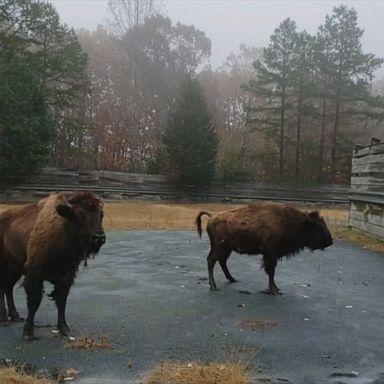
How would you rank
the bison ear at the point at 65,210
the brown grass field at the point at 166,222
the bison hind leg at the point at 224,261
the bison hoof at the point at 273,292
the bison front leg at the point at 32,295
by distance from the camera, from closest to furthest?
the bison ear at the point at 65,210
the bison front leg at the point at 32,295
the bison hoof at the point at 273,292
the bison hind leg at the point at 224,261
the brown grass field at the point at 166,222

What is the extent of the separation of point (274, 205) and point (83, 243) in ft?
14.0

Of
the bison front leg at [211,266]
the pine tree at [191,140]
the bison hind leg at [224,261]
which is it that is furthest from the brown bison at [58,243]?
the pine tree at [191,140]

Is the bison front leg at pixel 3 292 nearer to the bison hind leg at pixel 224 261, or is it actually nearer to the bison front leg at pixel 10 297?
the bison front leg at pixel 10 297

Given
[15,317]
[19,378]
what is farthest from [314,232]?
[19,378]

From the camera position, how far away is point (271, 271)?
8.48 metres

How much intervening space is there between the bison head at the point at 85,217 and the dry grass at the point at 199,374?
156 centimetres

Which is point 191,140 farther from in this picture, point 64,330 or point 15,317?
point 64,330

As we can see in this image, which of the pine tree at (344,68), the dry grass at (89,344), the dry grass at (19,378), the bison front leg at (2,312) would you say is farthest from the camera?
the pine tree at (344,68)

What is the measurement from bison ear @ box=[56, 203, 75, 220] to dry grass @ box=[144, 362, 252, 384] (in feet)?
6.25

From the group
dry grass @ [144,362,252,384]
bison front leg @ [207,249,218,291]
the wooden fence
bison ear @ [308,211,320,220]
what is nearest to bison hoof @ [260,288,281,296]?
bison front leg @ [207,249,218,291]

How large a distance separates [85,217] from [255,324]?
7.99 feet

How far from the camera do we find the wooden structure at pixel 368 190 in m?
14.0

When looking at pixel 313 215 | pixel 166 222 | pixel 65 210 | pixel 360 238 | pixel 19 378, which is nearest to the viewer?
pixel 19 378

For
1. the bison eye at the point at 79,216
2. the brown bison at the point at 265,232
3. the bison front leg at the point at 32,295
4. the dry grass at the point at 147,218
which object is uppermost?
the bison eye at the point at 79,216
